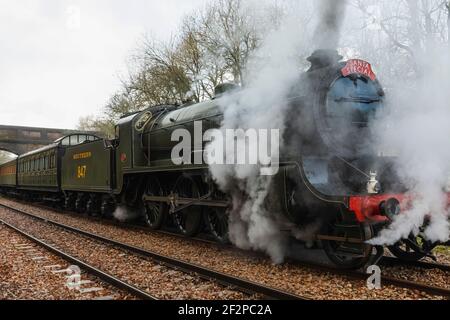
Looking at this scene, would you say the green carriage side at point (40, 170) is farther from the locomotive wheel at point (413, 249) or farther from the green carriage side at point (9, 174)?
the locomotive wheel at point (413, 249)

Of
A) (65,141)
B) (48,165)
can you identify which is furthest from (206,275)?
(48,165)

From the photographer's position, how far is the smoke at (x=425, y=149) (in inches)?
209

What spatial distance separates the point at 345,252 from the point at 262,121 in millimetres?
2141

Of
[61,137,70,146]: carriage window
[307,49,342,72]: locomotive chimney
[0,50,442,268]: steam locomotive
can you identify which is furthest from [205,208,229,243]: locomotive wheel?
[61,137,70,146]: carriage window

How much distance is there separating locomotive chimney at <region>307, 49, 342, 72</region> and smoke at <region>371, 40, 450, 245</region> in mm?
1091

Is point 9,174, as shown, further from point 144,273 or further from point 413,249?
point 413,249

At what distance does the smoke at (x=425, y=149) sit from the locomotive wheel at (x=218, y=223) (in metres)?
2.94

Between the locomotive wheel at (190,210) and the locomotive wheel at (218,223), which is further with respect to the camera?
the locomotive wheel at (190,210)

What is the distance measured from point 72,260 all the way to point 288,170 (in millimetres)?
3602

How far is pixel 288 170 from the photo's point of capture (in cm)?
594

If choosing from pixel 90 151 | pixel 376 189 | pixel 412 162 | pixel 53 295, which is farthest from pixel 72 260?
pixel 90 151

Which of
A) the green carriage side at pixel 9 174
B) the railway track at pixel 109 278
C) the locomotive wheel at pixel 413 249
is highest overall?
the green carriage side at pixel 9 174

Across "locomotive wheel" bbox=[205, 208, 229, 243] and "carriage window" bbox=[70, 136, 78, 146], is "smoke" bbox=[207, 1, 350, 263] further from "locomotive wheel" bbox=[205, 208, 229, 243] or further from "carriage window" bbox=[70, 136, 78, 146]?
"carriage window" bbox=[70, 136, 78, 146]

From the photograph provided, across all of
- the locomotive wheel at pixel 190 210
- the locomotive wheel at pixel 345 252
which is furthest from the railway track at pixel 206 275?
the locomotive wheel at pixel 190 210
